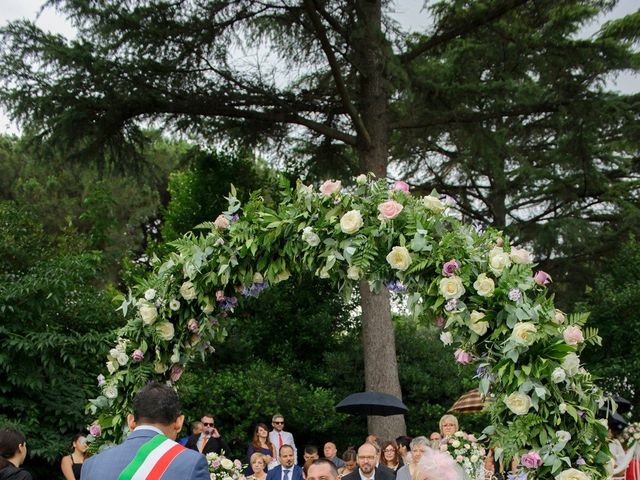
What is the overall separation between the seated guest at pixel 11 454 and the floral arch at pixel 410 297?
47.1 inches

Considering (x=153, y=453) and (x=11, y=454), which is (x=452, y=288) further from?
(x=11, y=454)

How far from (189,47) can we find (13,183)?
44.0 feet

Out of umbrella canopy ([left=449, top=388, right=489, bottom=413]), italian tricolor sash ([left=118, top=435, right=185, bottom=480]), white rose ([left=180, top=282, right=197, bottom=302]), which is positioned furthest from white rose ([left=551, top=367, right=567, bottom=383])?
umbrella canopy ([left=449, top=388, right=489, bottom=413])

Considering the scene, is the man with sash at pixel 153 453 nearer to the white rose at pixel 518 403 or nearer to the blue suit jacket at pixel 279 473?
the white rose at pixel 518 403

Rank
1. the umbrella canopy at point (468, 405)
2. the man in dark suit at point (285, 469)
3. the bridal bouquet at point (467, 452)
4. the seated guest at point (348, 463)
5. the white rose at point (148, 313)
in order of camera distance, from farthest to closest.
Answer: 1. the umbrella canopy at point (468, 405)
2. the seated guest at point (348, 463)
3. the man in dark suit at point (285, 469)
4. the bridal bouquet at point (467, 452)
5. the white rose at point (148, 313)

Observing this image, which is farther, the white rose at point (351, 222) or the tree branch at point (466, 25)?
the tree branch at point (466, 25)

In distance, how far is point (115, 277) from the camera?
81.4ft

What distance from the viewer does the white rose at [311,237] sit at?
5.79 metres

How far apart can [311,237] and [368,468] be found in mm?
2938

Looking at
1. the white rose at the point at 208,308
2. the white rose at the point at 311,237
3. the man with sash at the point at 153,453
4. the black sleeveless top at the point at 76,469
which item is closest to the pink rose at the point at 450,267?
the white rose at the point at 311,237

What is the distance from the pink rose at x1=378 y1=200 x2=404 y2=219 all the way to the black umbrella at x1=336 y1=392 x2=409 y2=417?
6178 millimetres

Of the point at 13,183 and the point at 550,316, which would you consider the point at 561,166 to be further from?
the point at 13,183

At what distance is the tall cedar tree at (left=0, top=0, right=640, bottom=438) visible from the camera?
46.1 ft

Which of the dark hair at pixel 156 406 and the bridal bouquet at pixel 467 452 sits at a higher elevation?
the dark hair at pixel 156 406
